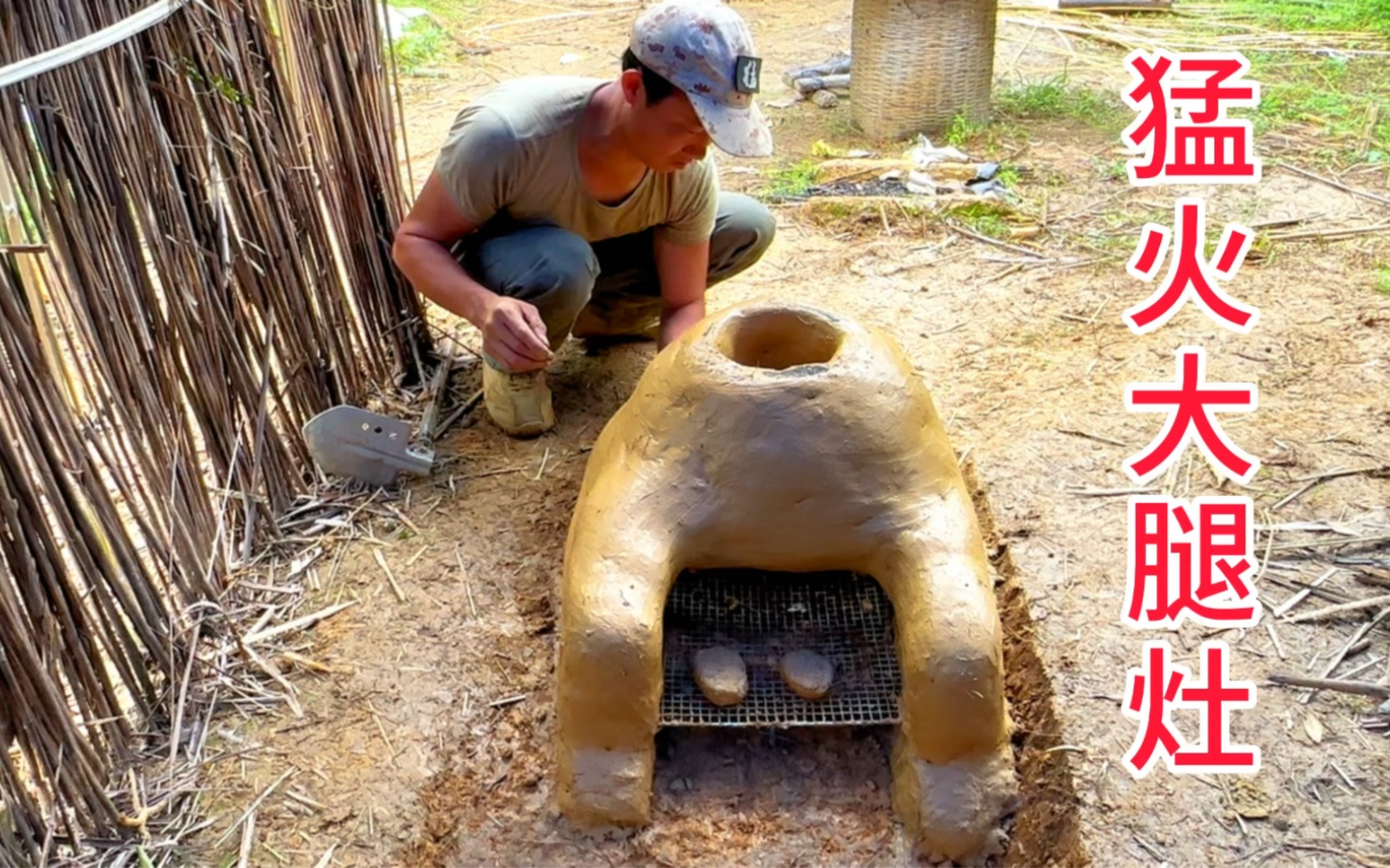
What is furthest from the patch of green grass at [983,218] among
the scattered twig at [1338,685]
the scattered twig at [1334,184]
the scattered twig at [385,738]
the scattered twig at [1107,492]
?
the scattered twig at [385,738]

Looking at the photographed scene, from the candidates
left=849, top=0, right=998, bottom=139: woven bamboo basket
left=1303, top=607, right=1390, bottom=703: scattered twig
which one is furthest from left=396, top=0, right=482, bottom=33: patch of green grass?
left=1303, top=607, right=1390, bottom=703: scattered twig

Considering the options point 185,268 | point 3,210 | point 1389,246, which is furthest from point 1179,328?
point 3,210

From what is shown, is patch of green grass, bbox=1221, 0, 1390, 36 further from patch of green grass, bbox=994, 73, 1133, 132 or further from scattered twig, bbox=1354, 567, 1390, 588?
scattered twig, bbox=1354, 567, 1390, 588

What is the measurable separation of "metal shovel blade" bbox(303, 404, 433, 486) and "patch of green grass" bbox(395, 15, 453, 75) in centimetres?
405

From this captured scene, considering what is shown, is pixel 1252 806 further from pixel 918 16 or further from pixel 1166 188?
pixel 918 16

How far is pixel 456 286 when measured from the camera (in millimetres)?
2408

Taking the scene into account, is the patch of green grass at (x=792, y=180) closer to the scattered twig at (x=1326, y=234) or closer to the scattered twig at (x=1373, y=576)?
the scattered twig at (x=1326, y=234)

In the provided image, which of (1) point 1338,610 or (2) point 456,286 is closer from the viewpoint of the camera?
(1) point 1338,610

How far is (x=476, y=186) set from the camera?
2.43 m

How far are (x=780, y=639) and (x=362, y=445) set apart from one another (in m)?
0.98

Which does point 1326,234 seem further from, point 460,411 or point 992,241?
point 460,411

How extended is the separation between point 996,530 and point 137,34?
1.77 m

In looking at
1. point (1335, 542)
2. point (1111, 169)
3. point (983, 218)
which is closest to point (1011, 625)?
point (1335, 542)

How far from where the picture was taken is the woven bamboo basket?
183 inches
